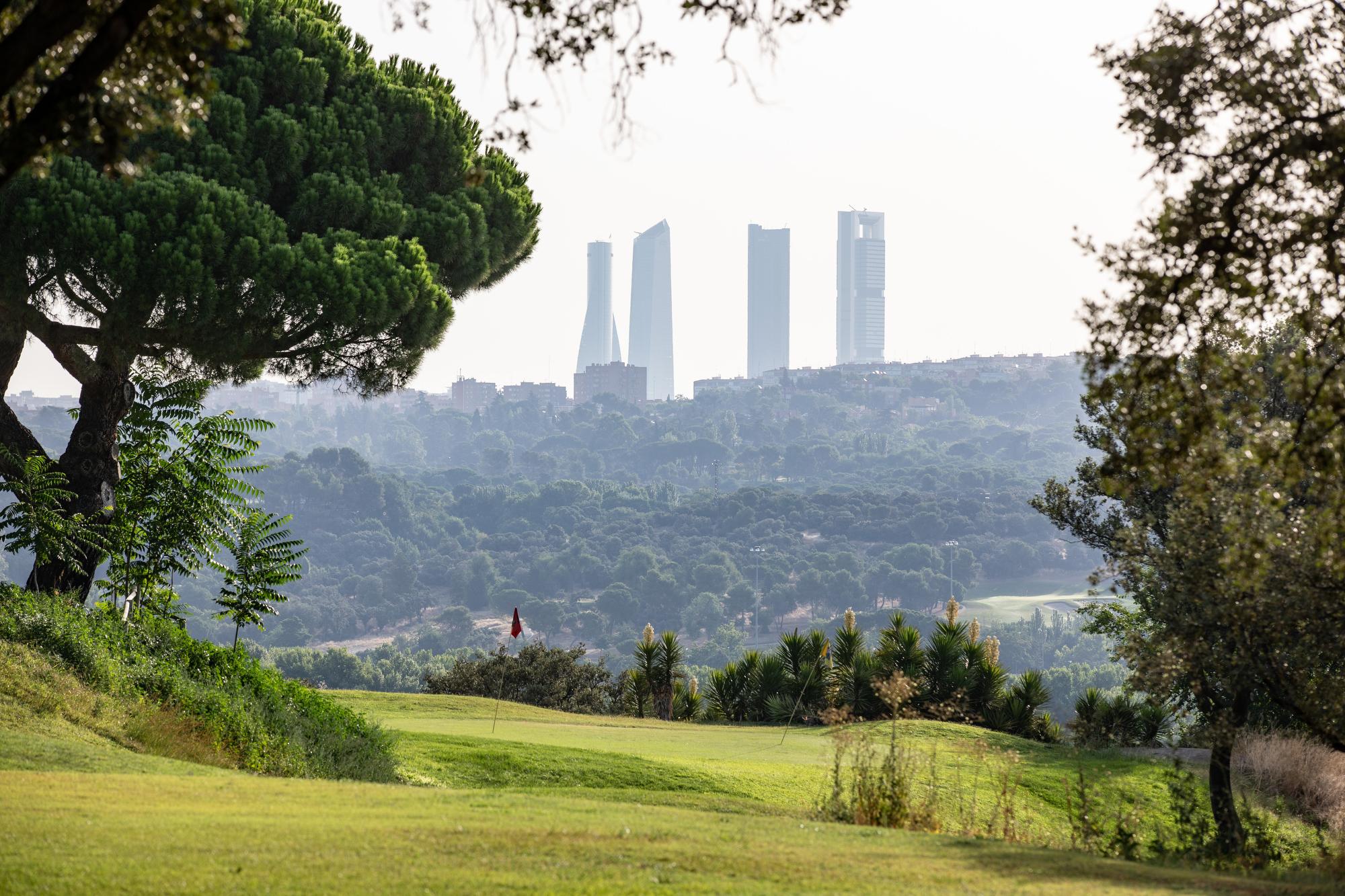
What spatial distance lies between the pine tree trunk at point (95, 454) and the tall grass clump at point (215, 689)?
256 centimetres

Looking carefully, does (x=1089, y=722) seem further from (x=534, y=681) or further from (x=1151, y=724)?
(x=534, y=681)

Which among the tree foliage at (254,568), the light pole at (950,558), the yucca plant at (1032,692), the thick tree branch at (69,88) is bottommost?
the yucca plant at (1032,692)

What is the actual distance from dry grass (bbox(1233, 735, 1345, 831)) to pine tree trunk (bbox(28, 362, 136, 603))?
1469 centimetres

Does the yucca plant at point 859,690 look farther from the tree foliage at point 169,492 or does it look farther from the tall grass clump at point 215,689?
the tree foliage at point 169,492

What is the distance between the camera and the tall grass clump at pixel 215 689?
37.4ft

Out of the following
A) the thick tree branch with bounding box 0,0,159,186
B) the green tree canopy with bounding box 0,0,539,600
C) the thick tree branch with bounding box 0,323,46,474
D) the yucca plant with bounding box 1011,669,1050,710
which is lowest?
the yucca plant with bounding box 1011,669,1050,710

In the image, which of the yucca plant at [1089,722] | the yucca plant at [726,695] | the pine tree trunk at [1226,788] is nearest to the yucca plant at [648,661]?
the yucca plant at [726,695]

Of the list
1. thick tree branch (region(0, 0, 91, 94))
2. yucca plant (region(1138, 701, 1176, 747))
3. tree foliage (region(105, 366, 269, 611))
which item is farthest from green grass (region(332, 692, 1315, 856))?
thick tree branch (region(0, 0, 91, 94))

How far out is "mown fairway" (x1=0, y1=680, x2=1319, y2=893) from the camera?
5.75 m

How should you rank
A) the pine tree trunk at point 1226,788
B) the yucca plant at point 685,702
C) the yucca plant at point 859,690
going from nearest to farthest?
the pine tree trunk at point 1226,788 < the yucca plant at point 859,690 < the yucca plant at point 685,702

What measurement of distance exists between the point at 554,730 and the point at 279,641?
109 metres

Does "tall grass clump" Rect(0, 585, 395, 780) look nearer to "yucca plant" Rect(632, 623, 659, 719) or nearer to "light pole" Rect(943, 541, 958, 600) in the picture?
"yucca plant" Rect(632, 623, 659, 719)

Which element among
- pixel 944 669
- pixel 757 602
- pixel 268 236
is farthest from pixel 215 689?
pixel 757 602

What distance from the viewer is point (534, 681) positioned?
29.1m
